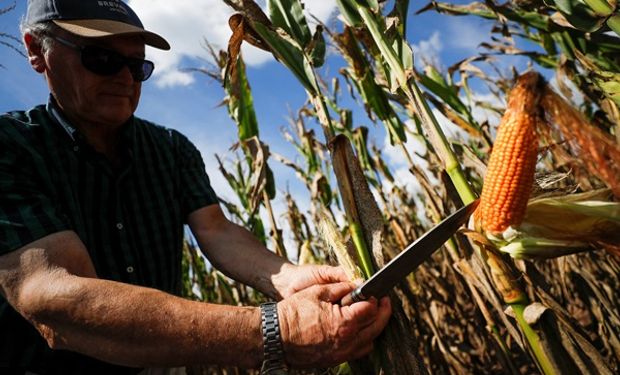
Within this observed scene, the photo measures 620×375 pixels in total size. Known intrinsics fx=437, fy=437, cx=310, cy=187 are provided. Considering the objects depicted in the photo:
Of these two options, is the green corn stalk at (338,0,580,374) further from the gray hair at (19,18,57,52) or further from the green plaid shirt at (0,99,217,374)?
the gray hair at (19,18,57,52)

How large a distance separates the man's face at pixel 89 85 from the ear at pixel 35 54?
0.30ft

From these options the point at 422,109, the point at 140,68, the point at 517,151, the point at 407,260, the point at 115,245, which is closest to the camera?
the point at 517,151

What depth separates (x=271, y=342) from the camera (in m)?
1.35

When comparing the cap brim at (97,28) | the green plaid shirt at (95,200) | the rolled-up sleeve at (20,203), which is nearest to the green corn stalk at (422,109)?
the cap brim at (97,28)

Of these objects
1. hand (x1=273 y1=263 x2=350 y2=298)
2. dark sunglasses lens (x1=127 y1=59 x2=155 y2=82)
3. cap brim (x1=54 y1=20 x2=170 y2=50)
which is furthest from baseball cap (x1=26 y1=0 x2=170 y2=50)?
hand (x1=273 y1=263 x2=350 y2=298)

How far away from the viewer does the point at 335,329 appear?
4.47 feet

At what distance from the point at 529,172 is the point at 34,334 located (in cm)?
197

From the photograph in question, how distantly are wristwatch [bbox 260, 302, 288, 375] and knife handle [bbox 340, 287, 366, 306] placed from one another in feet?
0.73

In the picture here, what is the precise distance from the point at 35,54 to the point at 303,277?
1.73m

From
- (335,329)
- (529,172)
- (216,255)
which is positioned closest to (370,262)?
(335,329)

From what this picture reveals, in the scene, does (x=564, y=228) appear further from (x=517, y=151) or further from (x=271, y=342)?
(x=271, y=342)

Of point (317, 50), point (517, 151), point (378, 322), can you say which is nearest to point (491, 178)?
point (517, 151)

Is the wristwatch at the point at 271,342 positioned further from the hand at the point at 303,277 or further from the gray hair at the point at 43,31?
the gray hair at the point at 43,31

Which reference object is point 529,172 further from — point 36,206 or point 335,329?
point 36,206
